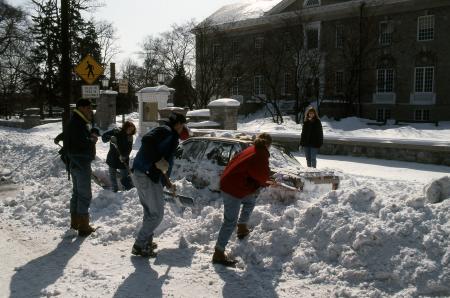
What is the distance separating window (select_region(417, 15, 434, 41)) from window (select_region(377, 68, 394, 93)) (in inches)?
120

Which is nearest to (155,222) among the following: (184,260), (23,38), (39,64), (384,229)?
(184,260)

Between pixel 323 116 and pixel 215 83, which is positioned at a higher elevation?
pixel 215 83

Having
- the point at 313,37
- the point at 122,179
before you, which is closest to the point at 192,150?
the point at 122,179

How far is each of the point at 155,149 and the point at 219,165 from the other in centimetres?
286

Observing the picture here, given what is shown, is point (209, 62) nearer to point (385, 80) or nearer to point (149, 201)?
point (385, 80)

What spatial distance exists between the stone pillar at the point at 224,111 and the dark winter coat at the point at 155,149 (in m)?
12.2

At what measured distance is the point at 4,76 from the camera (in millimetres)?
53812

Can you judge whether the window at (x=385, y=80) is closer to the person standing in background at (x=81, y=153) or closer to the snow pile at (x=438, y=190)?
the snow pile at (x=438, y=190)

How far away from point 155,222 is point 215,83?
1220 inches

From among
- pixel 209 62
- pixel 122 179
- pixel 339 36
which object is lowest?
pixel 122 179

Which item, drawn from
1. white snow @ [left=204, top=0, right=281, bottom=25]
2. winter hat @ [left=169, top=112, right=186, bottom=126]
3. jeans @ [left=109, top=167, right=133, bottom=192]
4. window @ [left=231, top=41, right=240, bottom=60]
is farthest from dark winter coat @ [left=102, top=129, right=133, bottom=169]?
white snow @ [left=204, top=0, right=281, bottom=25]

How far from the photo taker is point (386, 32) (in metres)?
33.7

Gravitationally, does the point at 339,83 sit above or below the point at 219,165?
above

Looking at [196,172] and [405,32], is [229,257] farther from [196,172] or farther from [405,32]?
[405,32]
